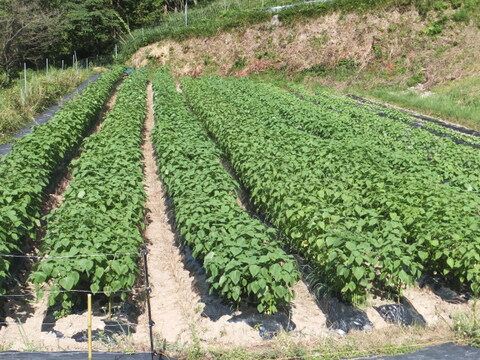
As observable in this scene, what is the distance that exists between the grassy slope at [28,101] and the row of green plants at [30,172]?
2151mm

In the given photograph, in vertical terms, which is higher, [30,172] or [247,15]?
[247,15]

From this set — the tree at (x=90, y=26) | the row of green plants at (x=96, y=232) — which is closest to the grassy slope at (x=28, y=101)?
the row of green plants at (x=96, y=232)

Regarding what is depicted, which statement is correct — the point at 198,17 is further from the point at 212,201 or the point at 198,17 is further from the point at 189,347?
the point at 189,347

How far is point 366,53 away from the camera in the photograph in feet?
94.3

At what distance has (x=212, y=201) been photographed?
7207 millimetres

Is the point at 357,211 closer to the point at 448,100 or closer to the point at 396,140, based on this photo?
the point at 396,140

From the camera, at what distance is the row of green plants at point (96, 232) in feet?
18.6

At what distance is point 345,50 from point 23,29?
2263 centimetres

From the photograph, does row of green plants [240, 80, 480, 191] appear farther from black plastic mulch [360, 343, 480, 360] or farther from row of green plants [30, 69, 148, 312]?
row of green plants [30, 69, 148, 312]

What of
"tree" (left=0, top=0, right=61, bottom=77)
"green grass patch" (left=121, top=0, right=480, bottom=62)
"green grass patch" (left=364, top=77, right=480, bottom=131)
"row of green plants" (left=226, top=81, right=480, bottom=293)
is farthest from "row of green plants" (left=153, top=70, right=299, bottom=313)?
"tree" (left=0, top=0, right=61, bottom=77)

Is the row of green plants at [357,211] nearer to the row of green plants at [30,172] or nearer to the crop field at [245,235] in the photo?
the crop field at [245,235]

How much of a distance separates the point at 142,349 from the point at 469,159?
821cm

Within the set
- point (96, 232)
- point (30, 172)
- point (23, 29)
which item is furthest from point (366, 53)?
point (96, 232)

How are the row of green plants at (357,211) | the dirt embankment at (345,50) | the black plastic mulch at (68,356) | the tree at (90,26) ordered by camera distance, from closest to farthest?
the black plastic mulch at (68,356) < the row of green plants at (357,211) < the dirt embankment at (345,50) < the tree at (90,26)
